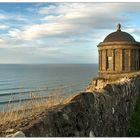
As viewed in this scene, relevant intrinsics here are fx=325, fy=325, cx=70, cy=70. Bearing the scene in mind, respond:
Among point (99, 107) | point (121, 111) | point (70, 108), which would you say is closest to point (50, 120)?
point (70, 108)

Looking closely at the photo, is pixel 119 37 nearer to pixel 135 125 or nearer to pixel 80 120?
pixel 135 125

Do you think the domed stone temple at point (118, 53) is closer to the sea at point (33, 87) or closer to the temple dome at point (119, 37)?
the temple dome at point (119, 37)

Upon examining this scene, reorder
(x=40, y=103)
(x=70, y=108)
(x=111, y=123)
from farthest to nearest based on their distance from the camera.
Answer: (x=40, y=103)
(x=111, y=123)
(x=70, y=108)

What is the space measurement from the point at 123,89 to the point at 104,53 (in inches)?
836

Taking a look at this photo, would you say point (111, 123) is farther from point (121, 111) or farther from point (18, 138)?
point (18, 138)

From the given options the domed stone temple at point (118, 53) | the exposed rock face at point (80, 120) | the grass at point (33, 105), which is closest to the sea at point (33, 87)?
the grass at point (33, 105)

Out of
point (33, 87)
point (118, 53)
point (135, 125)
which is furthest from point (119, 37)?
point (33, 87)

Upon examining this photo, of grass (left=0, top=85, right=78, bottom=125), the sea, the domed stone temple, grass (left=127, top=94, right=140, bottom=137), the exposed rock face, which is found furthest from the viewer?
the domed stone temple

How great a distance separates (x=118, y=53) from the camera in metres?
30.9

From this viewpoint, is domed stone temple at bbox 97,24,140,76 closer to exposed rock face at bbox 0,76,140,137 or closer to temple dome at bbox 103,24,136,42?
temple dome at bbox 103,24,136,42

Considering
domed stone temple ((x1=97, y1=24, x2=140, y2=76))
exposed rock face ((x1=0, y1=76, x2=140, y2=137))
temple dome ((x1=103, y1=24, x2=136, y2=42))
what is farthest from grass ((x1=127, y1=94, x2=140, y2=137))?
temple dome ((x1=103, y1=24, x2=136, y2=42))

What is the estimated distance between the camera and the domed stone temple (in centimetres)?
3078

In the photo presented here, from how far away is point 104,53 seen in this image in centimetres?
3147

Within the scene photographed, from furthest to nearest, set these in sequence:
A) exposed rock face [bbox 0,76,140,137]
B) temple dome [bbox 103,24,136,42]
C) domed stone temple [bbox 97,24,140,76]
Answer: temple dome [bbox 103,24,136,42] → domed stone temple [bbox 97,24,140,76] → exposed rock face [bbox 0,76,140,137]
